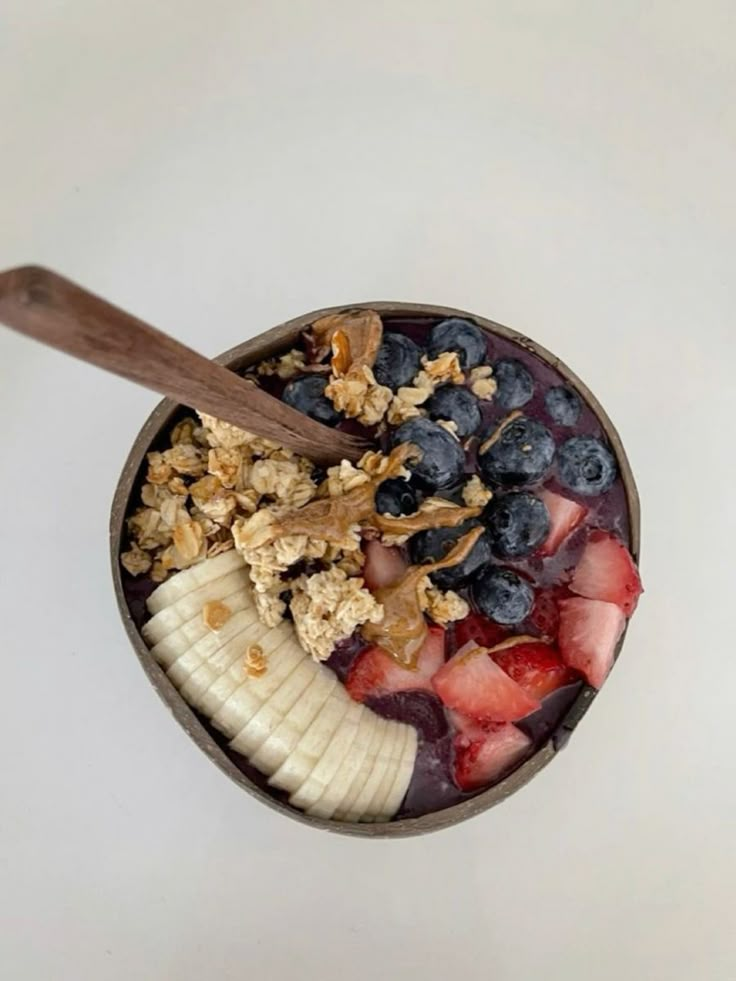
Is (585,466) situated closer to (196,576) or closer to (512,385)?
(512,385)

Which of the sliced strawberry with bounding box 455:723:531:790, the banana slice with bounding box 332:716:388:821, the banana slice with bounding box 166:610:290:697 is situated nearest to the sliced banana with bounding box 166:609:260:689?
the banana slice with bounding box 166:610:290:697

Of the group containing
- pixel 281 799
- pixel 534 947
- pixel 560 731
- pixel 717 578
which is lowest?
pixel 534 947

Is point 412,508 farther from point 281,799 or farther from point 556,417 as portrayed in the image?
point 281,799

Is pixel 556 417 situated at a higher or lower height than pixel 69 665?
higher

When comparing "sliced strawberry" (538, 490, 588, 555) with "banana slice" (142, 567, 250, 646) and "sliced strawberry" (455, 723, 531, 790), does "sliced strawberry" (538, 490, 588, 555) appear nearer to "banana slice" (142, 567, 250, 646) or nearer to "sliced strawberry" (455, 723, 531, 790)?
"sliced strawberry" (455, 723, 531, 790)

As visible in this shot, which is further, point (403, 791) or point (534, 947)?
point (534, 947)

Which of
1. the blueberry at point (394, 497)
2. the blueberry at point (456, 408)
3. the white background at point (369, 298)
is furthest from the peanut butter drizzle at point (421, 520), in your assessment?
the white background at point (369, 298)

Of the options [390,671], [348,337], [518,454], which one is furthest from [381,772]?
[348,337]

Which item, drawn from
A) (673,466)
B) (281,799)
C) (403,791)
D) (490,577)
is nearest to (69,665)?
(281,799)
